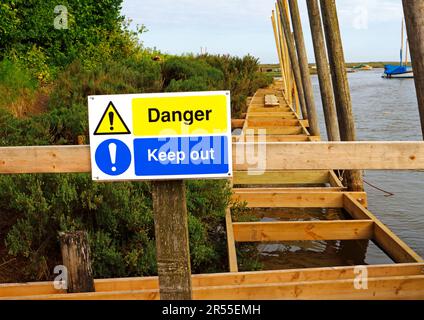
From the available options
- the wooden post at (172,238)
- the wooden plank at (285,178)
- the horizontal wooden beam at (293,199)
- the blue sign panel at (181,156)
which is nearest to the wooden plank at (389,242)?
the horizontal wooden beam at (293,199)

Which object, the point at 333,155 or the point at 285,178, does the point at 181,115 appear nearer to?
the point at 333,155

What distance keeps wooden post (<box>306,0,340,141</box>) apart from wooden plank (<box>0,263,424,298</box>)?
241 inches

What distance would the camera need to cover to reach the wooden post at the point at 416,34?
424 centimetres

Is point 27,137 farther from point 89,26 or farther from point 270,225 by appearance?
point 89,26

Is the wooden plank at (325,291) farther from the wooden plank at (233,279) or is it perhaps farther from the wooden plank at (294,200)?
the wooden plank at (294,200)

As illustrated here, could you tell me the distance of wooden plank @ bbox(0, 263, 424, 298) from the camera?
4078mm

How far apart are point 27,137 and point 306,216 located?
4342 millimetres

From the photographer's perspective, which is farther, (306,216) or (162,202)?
(306,216)

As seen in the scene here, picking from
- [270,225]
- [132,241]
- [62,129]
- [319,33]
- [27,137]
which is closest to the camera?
[132,241]

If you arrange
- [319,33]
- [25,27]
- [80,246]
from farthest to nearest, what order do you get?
[25,27], [319,33], [80,246]

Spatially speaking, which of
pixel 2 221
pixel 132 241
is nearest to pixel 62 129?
pixel 2 221

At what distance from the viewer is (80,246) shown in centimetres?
397

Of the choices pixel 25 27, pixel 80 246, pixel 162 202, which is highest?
pixel 25 27
